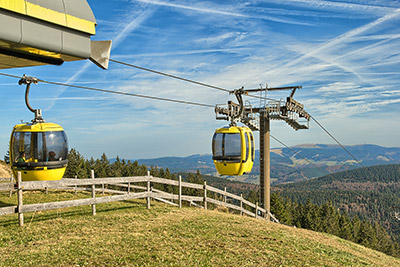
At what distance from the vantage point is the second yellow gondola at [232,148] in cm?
1370

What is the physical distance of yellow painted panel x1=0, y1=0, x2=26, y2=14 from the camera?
191cm

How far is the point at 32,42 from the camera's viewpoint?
207 cm

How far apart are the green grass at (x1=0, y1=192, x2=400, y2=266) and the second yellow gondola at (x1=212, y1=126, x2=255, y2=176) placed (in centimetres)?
232

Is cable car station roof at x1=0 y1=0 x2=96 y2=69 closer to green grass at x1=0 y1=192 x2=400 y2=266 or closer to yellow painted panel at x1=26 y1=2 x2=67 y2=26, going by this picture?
yellow painted panel at x1=26 y1=2 x2=67 y2=26

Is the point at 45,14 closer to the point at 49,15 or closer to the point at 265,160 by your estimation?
the point at 49,15

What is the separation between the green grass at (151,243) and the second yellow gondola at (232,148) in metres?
2.32

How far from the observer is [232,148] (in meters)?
13.7

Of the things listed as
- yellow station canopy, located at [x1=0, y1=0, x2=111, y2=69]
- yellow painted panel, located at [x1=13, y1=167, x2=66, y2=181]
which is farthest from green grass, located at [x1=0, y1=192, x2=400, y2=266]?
yellow station canopy, located at [x1=0, y1=0, x2=111, y2=69]

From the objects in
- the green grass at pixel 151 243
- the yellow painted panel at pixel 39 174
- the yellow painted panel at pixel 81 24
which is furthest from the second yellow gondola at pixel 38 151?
the yellow painted panel at pixel 81 24

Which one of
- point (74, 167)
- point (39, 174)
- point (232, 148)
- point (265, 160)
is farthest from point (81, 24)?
point (74, 167)

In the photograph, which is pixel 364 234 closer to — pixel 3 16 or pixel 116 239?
pixel 116 239

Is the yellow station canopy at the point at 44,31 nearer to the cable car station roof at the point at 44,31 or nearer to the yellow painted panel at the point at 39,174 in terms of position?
the cable car station roof at the point at 44,31

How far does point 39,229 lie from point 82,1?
35.6 feet

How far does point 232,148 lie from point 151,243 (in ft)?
17.7
